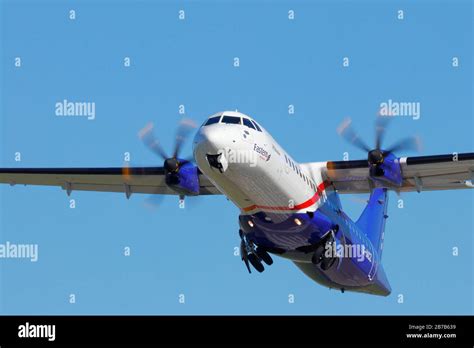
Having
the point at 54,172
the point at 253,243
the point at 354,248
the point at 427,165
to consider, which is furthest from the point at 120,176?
the point at 427,165

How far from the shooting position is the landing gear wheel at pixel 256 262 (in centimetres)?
2459

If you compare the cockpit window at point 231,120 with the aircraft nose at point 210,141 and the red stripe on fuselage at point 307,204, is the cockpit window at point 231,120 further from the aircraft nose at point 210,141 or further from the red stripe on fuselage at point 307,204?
the red stripe on fuselage at point 307,204

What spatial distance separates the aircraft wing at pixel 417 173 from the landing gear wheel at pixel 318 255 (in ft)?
8.31

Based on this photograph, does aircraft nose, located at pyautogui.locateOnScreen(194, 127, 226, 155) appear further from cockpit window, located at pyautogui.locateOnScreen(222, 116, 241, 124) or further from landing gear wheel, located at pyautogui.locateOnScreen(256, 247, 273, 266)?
landing gear wheel, located at pyautogui.locateOnScreen(256, 247, 273, 266)

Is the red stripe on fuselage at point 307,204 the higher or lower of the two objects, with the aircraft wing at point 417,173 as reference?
lower

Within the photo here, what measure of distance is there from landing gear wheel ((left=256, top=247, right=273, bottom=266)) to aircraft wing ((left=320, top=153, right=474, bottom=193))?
9.65 feet

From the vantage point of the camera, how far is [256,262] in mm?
24641

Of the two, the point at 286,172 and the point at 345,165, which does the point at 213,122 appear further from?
the point at 345,165

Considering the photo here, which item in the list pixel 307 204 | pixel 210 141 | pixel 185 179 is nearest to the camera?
pixel 210 141

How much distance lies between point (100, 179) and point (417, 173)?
30.6 feet

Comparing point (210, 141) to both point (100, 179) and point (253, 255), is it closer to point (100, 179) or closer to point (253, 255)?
point (253, 255)

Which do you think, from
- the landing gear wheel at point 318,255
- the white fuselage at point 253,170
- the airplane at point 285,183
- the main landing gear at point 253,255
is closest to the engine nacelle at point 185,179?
the airplane at point 285,183

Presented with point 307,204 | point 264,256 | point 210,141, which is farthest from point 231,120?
point 264,256
